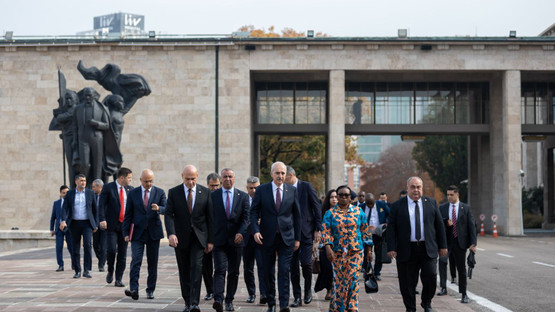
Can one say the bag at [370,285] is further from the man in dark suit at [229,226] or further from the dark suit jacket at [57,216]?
the dark suit jacket at [57,216]

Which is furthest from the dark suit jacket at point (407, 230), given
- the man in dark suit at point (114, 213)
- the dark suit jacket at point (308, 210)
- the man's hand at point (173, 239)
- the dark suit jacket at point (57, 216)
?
the dark suit jacket at point (57, 216)

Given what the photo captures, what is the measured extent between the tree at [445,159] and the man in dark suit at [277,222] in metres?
57.1

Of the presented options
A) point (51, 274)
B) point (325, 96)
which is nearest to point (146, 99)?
point (325, 96)

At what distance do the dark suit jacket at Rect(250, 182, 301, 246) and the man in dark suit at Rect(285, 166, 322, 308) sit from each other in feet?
1.93

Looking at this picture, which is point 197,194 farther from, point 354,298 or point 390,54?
point 390,54

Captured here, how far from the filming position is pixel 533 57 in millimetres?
37469

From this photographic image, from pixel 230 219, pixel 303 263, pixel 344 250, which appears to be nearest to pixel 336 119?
pixel 303 263

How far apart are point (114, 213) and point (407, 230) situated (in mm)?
5788

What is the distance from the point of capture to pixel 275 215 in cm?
1007

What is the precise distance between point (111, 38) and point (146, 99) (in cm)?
351

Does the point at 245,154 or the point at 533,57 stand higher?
the point at 533,57

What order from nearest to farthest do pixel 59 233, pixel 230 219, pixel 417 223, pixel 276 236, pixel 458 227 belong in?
pixel 417 223
pixel 276 236
pixel 230 219
pixel 458 227
pixel 59 233

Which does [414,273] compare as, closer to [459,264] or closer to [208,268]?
[459,264]

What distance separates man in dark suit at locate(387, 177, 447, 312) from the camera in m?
9.81
